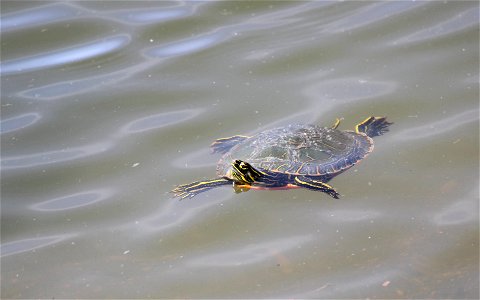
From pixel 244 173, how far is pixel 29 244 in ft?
4.00

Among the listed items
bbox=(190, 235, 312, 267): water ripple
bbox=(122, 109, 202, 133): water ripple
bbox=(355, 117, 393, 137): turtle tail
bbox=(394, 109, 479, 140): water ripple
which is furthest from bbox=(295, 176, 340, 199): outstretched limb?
bbox=(122, 109, 202, 133): water ripple

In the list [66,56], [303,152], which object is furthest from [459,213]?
[66,56]

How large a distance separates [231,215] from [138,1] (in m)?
2.96

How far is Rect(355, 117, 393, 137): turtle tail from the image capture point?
369 cm

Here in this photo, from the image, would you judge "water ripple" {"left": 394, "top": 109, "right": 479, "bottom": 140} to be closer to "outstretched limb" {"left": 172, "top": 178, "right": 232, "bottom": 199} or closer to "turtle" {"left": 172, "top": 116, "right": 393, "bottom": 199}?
"turtle" {"left": 172, "top": 116, "right": 393, "bottom": 199}

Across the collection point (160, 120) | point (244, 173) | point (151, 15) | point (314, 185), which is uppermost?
point (151, 15)

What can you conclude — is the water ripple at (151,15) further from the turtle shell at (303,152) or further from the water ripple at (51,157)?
the turtle shell at (303,152)

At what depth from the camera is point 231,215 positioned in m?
3.29

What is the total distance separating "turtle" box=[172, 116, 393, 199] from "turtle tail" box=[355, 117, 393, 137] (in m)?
0.12

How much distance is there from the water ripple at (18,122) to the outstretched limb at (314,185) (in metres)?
1.96

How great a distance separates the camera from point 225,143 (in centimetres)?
376

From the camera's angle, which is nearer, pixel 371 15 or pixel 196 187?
pixel 196 187

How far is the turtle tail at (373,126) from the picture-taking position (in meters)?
3.69

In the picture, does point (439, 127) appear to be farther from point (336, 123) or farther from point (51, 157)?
point (51, 157)
